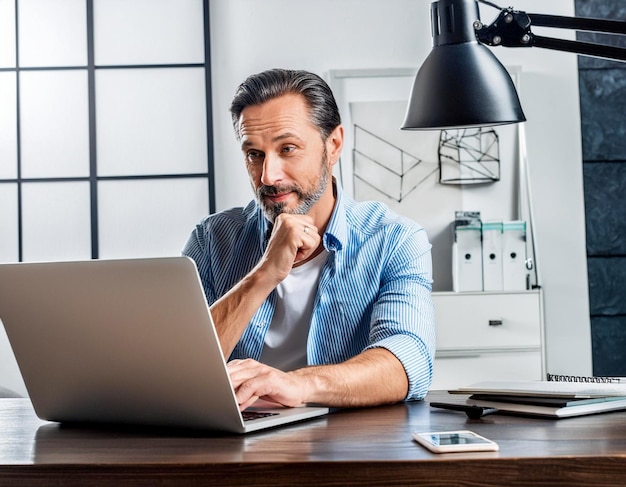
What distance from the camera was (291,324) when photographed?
6.78 ft

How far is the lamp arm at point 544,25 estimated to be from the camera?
1597mm

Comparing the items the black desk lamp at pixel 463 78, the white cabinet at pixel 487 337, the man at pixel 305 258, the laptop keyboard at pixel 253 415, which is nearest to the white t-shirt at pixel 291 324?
the man at pixel 305 258

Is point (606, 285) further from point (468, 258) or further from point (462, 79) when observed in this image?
point (462, 79)

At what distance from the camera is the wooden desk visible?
110cm

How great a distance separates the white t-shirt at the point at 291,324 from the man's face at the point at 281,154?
165mm

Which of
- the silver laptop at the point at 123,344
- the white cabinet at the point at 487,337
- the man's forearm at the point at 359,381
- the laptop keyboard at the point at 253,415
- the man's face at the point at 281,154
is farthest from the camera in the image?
the white cabinet at the point at 487,337

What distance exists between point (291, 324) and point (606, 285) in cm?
298

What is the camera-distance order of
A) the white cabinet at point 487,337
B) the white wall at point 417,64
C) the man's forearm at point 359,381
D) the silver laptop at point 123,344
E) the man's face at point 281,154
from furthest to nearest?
the white wall at point 417,64 < the white cabinet at point 487,337 < the man's face at point 281,154 < the man's forearm at point 359,381 < the silver laptop at point 123,344

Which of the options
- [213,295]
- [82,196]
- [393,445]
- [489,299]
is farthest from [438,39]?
[82,196]

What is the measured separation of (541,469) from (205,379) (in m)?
0.46

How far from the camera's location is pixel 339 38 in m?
4.58

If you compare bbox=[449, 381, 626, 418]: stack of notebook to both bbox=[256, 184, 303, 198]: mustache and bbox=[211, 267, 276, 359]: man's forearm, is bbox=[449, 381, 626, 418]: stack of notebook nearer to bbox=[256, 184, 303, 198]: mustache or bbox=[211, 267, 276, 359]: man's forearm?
bbox=[211, 267, 276, 359]: man's forearm

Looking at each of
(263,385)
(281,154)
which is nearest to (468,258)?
(281,154)

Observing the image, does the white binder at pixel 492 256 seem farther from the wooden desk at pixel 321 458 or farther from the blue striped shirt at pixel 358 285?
the wooden desk at pixel 321 458
